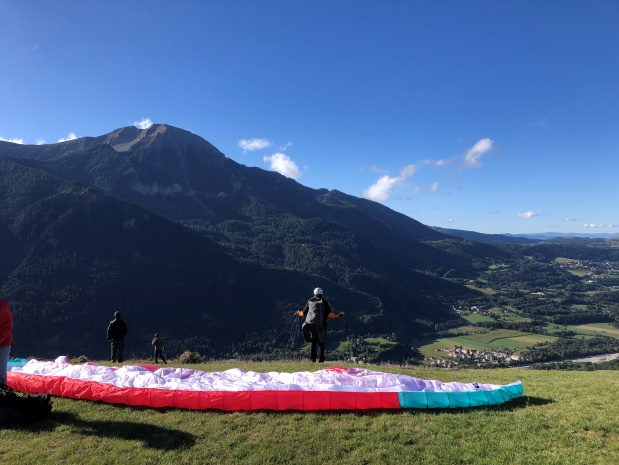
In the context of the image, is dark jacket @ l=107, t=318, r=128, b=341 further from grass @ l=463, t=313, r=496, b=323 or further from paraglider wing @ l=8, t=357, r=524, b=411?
grass @ l=463, t=313, r=496, b=323

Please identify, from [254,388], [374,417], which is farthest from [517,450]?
[254,388]

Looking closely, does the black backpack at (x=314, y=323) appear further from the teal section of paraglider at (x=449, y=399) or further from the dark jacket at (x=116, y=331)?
the dark jacket at (x=116, y=331)

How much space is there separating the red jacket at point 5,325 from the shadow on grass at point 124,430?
87.3 inches

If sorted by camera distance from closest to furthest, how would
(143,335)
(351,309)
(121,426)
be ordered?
(121,426), (143,335), (351,309)

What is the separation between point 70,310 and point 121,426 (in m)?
168

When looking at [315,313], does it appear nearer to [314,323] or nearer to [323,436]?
[314,323]

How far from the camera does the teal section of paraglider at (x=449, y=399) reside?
998 cm

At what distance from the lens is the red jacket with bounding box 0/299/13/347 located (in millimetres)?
9484

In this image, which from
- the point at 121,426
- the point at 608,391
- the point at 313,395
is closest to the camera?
the point at 121,426

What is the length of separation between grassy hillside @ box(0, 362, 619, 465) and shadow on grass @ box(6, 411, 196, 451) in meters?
0.03

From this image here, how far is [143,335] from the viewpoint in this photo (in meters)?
142

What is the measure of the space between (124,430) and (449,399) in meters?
8.73

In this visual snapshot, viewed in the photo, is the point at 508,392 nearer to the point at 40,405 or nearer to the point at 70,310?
the point at 40,405

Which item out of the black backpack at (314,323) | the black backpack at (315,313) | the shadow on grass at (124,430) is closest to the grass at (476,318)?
the black backpack at (314,323)
